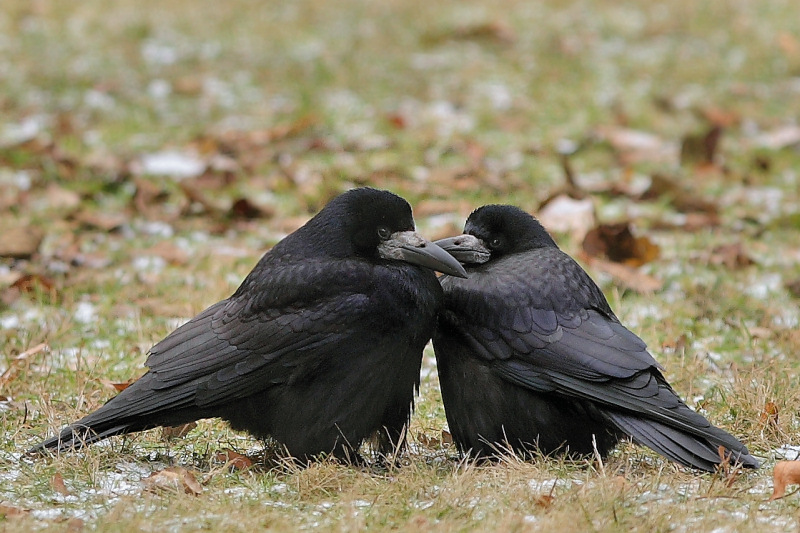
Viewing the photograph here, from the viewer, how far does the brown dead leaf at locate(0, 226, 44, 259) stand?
6387 millimetres

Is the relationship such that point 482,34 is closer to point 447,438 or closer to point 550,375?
point 447,438

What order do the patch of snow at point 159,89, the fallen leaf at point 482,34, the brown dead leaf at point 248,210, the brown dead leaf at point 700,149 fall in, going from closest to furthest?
the brown dead leaf at point 248,210 < the brown dead leaf at point 700,149 < the patch of snow at point 159,89 < the fallen leaf at point 482,34

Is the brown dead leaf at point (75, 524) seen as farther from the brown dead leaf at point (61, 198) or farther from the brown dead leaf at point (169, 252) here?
the brown dead leaf at point (61, 198)

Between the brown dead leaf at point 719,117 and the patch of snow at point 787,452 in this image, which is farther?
the brown dead leaf at point 719,117

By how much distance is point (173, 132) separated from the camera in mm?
9367

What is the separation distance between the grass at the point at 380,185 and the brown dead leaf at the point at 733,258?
0.04 metres

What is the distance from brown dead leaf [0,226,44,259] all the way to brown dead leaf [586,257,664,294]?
3153mm

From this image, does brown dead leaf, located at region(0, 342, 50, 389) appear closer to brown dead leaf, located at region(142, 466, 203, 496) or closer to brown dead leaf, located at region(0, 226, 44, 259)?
brown dead leaf, located at region(142, 466, 203, 496)

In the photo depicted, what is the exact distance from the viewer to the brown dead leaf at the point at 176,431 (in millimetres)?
4305

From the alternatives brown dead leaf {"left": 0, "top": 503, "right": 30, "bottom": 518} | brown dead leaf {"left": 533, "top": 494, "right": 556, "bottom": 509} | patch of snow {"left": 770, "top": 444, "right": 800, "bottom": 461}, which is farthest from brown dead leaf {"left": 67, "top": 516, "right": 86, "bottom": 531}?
patch of snow {"left": 770, "top": 444, "right": 800, "bottom": 461}

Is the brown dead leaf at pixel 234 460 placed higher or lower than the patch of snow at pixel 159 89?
lower

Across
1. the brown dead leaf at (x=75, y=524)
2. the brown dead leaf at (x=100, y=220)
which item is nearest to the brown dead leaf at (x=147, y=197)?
the brown dead leaf at (x=100, y=220)

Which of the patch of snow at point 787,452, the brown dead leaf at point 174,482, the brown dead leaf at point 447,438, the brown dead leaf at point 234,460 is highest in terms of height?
the brown dead leaf at point 174,482

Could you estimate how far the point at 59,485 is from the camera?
358cm
